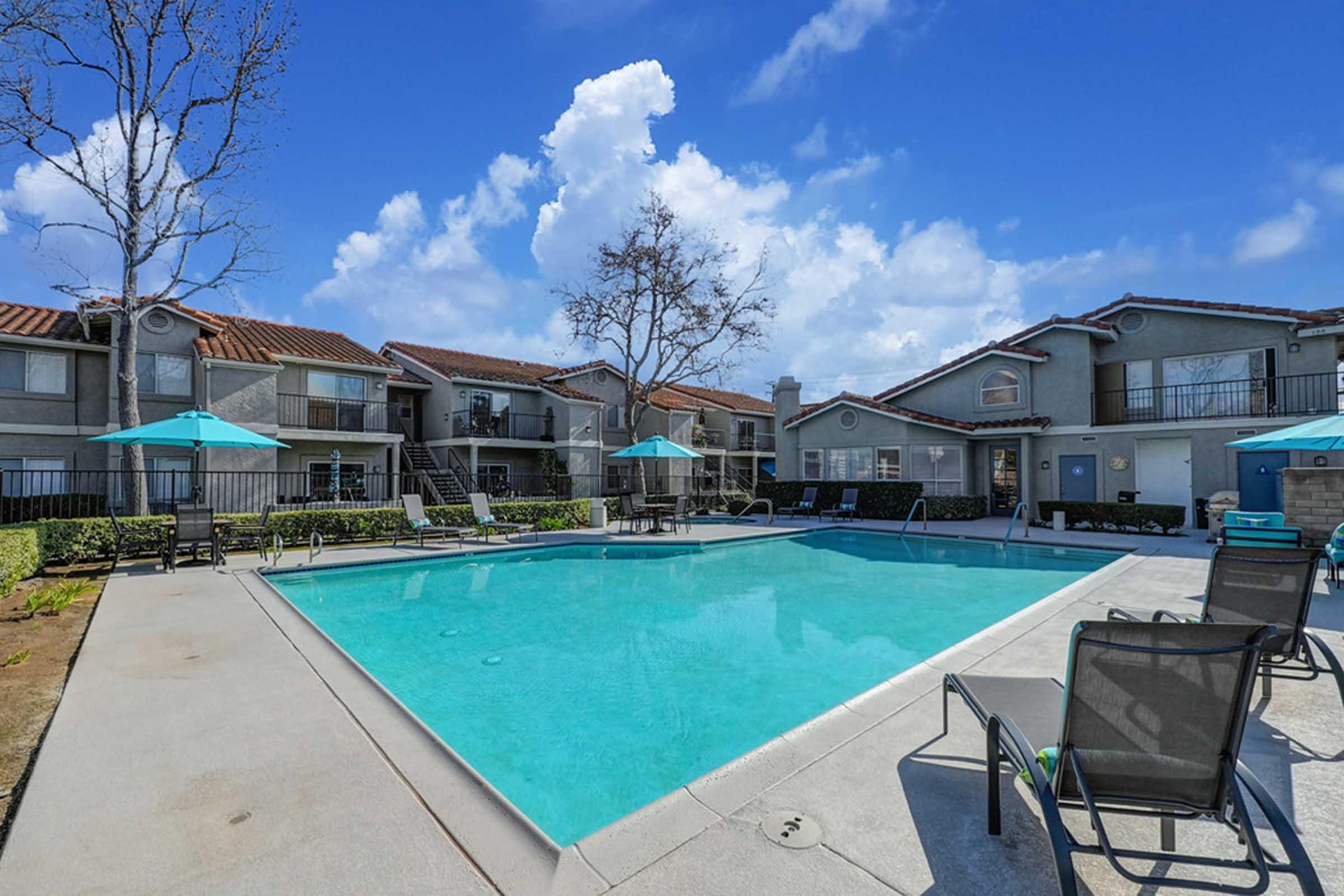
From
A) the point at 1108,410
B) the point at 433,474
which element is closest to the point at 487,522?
the point at 433,474

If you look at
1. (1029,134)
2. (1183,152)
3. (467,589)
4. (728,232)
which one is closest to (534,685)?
(467,589)

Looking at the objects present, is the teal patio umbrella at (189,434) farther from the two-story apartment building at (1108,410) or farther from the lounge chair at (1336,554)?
the two-story apartment building at (1108,410)

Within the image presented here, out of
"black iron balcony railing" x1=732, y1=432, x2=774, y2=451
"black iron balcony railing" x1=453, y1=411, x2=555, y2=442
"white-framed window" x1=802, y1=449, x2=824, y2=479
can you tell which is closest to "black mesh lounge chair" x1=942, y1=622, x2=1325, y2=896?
"white-framed window" x1=802, y1=449, x2=824, y2=479

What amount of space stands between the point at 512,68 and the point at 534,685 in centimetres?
1302

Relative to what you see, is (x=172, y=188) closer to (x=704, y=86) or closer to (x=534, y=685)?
(x=704, y=86)

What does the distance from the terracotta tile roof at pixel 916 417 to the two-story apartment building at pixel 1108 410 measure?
0.06 metres

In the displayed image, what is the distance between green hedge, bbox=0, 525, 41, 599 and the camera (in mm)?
7797

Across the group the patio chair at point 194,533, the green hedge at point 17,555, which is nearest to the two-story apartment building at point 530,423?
the patio chair at point 194,533

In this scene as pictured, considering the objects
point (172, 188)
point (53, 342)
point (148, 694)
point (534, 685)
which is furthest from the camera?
point (53, 342)

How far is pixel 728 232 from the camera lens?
24875 millimetres

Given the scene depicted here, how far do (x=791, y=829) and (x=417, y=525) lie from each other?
13471mm

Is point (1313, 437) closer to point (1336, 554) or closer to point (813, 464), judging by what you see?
point (1336, 554)

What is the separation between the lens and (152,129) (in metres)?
15.0

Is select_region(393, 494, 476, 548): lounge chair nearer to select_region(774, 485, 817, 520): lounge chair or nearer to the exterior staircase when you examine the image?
the exterior staircase
